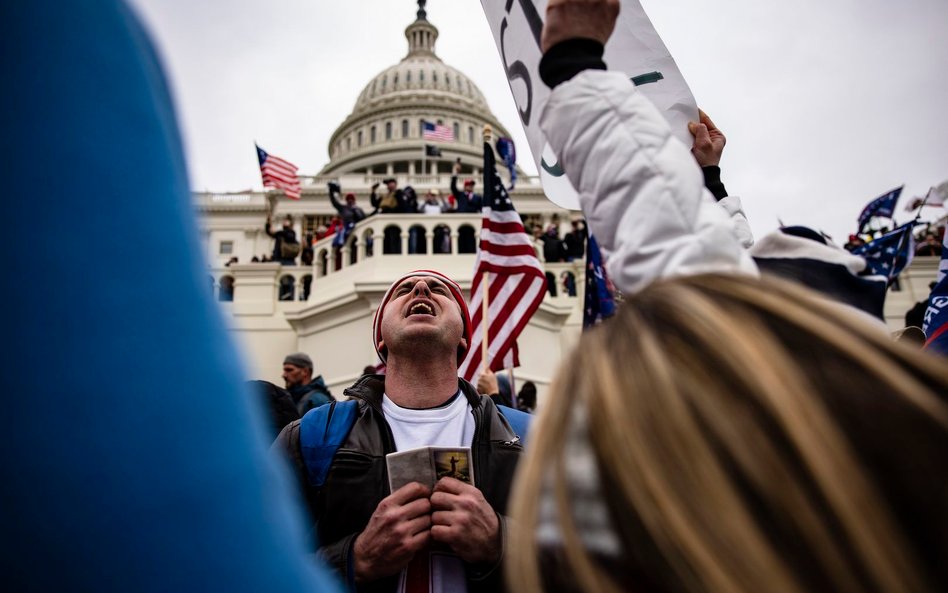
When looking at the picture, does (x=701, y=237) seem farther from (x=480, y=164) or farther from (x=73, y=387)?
(x=480, y=164)

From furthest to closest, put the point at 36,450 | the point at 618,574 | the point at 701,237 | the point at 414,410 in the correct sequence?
the point at 414,410, the point at 701,237, the point at 618,574, the point at 36,450

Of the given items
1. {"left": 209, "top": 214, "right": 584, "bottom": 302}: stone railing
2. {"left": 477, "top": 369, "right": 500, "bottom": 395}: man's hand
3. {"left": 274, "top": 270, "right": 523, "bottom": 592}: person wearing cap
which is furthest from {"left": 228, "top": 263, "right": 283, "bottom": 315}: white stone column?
{"left": 274, "top": 270, "right": 523, "bottom": 592}: person wearing cap

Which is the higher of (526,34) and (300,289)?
(526,34)

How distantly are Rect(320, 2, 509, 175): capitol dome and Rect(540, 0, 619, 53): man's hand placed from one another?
179 ft

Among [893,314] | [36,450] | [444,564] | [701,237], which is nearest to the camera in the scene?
[36,450]

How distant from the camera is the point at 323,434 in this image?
6.60 ft

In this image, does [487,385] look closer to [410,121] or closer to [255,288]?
[255,288]

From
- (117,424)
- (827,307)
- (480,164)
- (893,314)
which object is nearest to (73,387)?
(117,424)

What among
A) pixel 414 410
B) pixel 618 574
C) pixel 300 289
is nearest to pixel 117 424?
pixel 618 574

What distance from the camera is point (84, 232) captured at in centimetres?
47

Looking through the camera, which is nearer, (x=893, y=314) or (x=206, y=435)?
(x=206, y=435)

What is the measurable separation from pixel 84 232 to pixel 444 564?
1.65 meters

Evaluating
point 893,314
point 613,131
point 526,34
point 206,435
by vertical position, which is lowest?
point 893,314

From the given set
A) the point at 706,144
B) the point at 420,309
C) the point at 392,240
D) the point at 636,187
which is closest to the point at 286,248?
the point at 392,240
